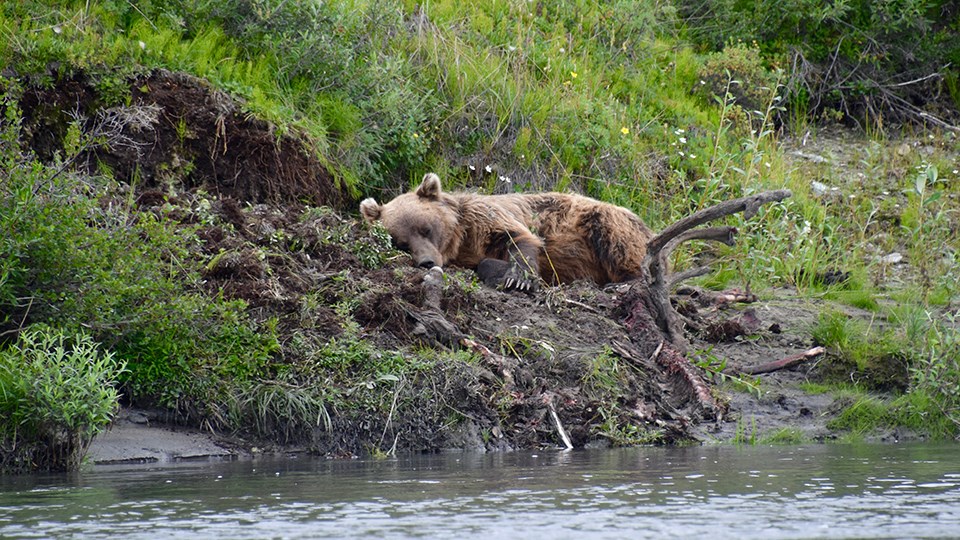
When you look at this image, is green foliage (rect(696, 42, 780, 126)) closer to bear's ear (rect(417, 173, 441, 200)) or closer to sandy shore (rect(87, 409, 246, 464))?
bear's ear (rect(417, 173, 441, 200))

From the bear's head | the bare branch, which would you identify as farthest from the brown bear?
the bare branch

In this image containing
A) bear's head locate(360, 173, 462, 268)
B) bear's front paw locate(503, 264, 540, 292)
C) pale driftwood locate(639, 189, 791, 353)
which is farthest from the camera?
bear's head locate(360, 173, 462, 268)

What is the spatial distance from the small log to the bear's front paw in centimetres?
167

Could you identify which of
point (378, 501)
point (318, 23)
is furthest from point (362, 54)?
point (378, 501)

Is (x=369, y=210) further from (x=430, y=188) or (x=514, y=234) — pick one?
(x=514, y=234)

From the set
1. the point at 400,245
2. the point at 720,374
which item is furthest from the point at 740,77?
the point at 720,374

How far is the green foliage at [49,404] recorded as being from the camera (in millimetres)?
5738

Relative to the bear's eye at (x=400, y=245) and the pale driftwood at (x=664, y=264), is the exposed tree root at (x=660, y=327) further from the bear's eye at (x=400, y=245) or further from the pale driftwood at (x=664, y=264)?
the bear's eye at (x=400, y=245)

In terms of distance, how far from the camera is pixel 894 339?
29.1 feet

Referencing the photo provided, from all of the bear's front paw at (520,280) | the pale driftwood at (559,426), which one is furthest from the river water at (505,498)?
A: the bear's front paw at (520,280)

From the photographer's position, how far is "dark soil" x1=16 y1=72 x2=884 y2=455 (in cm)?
724

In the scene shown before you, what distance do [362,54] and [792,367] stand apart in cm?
498

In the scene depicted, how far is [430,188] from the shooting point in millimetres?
9867

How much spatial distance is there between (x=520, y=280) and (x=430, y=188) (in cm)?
123
